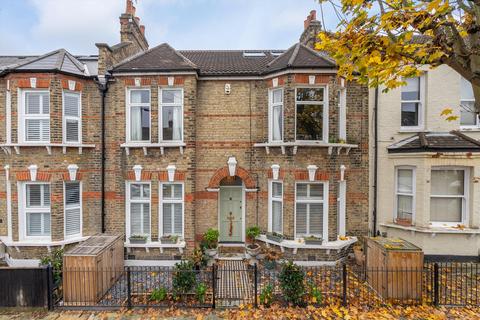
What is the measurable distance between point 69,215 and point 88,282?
10.7 ft

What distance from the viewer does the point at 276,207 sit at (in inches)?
344

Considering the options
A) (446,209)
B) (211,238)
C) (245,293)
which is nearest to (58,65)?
(211,238)

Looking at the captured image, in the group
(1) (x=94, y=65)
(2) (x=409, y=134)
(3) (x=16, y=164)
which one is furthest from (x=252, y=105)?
(3) (x=16, y=164)

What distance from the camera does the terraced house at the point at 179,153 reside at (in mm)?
8094

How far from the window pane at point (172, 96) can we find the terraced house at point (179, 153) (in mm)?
36

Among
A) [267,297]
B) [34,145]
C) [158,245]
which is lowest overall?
[267,297]

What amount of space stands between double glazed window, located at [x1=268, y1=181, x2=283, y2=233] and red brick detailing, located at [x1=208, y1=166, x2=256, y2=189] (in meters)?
0.78

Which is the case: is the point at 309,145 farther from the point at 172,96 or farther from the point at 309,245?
the point at 172,96

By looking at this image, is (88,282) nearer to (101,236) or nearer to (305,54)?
(101,236)

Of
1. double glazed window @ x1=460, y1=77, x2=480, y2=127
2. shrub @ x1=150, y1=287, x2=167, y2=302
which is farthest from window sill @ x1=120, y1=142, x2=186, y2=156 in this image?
double glazed window @ x1=460, y1=77, x2=480, y2=127

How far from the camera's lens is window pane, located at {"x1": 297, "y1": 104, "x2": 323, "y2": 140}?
830cm

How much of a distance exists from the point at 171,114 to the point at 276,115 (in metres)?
3.86

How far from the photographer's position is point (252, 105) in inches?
352

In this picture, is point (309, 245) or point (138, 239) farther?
point (138, 239)
